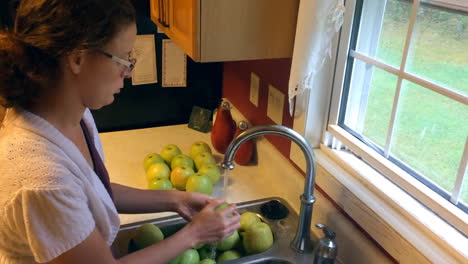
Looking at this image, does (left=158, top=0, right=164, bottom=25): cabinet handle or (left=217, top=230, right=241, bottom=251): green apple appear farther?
(left=158, top=0, right=164, bottom=25): cabinet handle

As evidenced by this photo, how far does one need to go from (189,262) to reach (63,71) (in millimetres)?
571

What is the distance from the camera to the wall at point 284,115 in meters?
1.06

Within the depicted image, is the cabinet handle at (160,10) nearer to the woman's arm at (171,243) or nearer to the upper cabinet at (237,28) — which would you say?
the upper cabinet at (237,28)

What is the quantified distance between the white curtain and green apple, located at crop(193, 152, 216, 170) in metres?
0.50

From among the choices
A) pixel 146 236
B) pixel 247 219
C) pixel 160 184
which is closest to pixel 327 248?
pixel 247 219

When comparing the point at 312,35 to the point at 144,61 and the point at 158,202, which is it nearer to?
the point at 158,202

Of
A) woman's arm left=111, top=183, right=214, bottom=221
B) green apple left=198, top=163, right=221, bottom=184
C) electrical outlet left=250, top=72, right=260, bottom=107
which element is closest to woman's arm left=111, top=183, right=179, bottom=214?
woman's arm left=111, top=183, right=214, bottom=221

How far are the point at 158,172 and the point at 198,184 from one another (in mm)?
168

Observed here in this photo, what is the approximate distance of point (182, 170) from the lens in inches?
55.3

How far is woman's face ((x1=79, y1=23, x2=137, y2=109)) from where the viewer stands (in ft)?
2.60

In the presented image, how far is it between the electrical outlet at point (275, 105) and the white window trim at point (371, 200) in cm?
13

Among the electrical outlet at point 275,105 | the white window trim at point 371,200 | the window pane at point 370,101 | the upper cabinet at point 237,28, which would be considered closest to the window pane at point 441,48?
the window pane at point 370,101

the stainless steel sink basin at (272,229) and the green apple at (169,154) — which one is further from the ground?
the green apple at (169,154)

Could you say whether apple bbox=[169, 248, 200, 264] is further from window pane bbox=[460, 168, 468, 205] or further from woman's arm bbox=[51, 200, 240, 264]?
window pane bbox=[460, 168, 468, 205]
